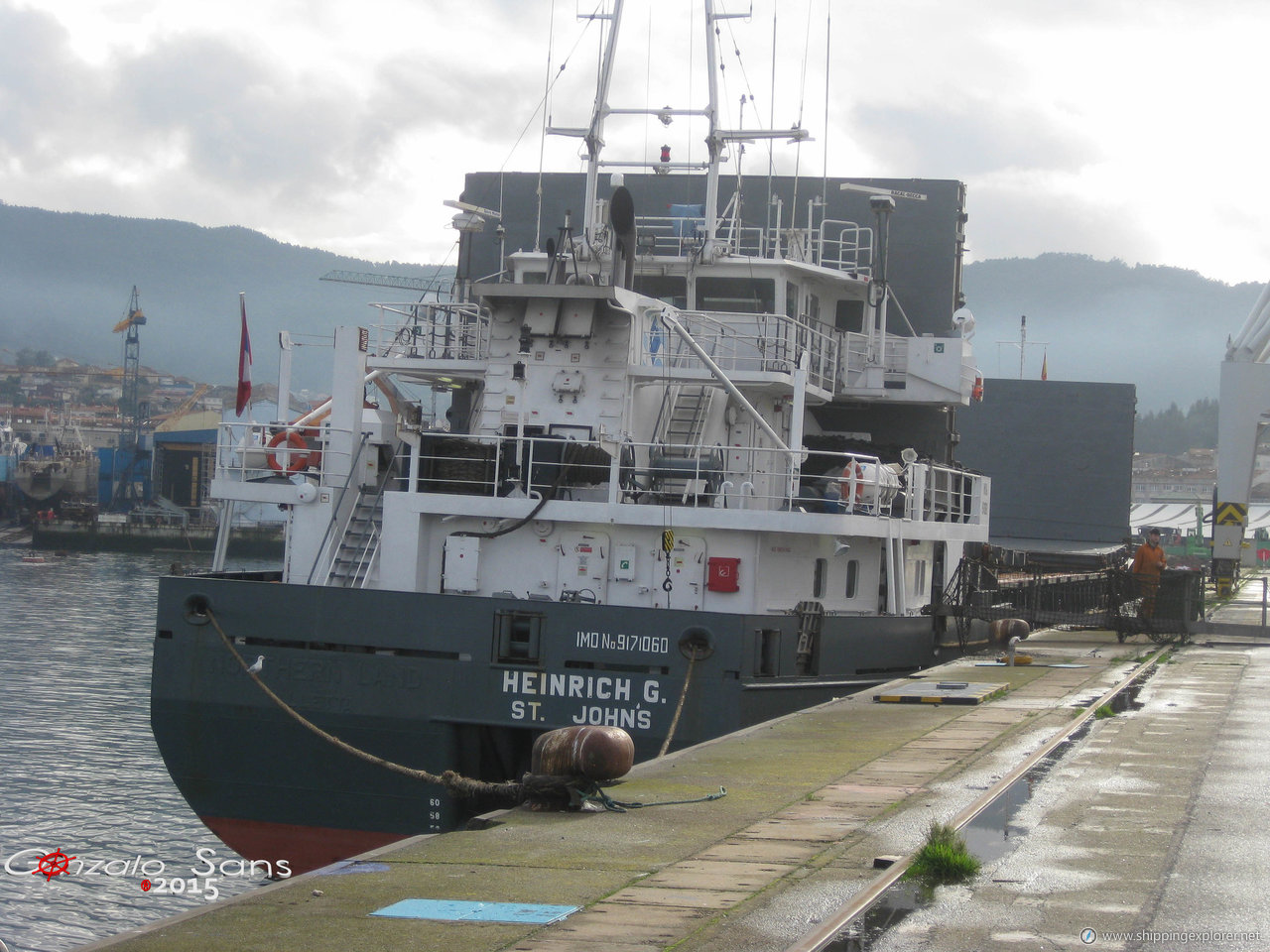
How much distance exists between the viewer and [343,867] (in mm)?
7145

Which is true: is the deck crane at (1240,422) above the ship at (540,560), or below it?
above

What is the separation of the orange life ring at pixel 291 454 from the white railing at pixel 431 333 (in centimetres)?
170

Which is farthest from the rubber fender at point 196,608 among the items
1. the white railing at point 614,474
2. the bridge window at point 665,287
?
the bridge window at point 665,287

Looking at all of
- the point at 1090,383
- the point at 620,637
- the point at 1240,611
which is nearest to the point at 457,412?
the point at 620,637

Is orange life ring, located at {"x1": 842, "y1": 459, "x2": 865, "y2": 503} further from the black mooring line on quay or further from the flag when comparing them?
the flag

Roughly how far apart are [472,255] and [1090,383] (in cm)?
2154

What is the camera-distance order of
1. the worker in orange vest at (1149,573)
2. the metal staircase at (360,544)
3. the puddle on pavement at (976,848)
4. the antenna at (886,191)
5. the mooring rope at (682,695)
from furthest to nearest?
the antenna at (886,191), the worker in orange vest at (1149,573), the metal staircase at (360,544), the mooring rope at (682,695), the puddle on pavement at (976,848)

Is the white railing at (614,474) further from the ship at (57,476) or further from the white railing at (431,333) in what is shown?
the ship at (57,476)

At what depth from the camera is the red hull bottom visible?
548 inches

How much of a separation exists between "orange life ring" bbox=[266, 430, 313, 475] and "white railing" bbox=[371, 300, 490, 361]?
1.70 m

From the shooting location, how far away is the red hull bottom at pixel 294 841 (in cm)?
1391

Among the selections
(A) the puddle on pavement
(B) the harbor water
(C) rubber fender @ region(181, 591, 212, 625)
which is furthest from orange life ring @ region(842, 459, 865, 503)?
(B) the harbor water

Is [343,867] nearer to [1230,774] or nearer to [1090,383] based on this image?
[1230,774]

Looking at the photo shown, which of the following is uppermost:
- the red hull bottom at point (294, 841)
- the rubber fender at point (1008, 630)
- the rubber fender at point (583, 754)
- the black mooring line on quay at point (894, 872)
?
the rubber fender at point (1008, 630)
